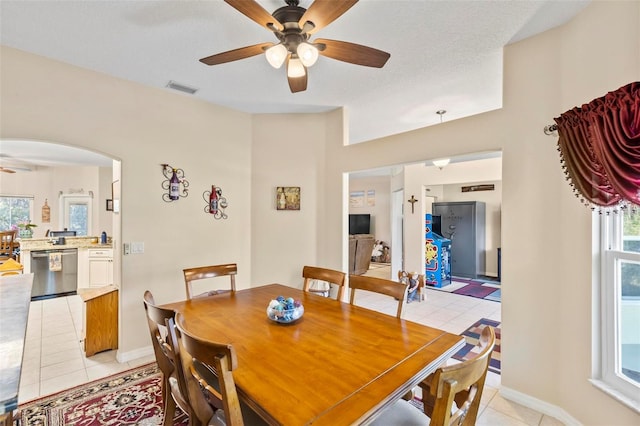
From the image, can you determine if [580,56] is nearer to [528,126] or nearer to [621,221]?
[528,126]

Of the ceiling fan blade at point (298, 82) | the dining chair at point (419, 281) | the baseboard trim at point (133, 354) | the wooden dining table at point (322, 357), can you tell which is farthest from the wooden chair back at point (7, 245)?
the dining chair at point (419, 281)

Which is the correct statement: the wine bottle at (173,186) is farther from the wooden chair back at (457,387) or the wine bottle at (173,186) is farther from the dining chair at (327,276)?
the wooden chair back at (457,387)

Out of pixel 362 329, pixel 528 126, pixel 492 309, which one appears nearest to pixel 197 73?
pixel 362 329

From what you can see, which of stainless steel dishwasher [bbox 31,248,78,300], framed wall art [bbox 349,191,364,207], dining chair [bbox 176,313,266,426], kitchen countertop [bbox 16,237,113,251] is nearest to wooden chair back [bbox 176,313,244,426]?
dining chair [bbox 176,313,266,426]

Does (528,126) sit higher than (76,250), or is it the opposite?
(528,126)

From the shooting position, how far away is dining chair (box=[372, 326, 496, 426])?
2.91 ft

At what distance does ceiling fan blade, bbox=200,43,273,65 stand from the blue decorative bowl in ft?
5.13

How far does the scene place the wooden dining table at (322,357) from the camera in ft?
3.39

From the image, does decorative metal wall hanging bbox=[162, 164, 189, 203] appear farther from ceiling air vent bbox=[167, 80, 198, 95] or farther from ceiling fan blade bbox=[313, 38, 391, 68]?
ceiling fan blade bbox=[313, 38, 391, 68]

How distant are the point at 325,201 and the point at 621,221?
2710 millimetres

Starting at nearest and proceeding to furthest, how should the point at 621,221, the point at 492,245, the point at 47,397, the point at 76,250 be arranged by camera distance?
the point at 621,221 < the point at 47,397 < the point at 76,250 < the point at 492,245

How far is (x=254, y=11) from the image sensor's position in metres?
1.46

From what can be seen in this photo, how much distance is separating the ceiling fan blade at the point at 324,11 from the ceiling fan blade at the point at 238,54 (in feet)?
1.07

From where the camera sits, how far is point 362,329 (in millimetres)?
1711
